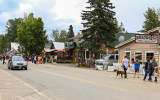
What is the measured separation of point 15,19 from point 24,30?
214 feet

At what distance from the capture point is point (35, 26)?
60.6m

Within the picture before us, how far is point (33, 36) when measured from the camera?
60.0m

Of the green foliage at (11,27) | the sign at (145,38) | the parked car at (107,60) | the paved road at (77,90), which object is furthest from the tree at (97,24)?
the green foliage at (11,27)

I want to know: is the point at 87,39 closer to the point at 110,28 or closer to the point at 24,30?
the point at 110,28

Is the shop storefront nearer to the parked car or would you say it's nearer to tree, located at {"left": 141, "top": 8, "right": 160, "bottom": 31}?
the parked car

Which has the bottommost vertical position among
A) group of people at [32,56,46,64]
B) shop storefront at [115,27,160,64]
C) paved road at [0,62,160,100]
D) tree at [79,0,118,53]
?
paved road at [0,62,160,100]

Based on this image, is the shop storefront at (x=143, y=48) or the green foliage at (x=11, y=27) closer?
the shop storefront at (x=143, y=48)

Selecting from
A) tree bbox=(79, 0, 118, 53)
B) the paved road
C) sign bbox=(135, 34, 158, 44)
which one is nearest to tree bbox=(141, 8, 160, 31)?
tree bbox=(79, 0, 118, 53)

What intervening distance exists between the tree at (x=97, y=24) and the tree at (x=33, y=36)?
31657mm

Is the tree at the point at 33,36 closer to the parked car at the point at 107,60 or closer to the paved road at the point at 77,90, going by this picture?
the parked car at the point at 107,60

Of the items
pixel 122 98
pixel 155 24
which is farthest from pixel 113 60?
pixel 155 24

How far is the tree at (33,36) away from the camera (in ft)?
196

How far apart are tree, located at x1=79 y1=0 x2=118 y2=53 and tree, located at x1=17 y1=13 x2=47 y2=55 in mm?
31657

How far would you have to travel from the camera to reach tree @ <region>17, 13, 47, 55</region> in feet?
196
